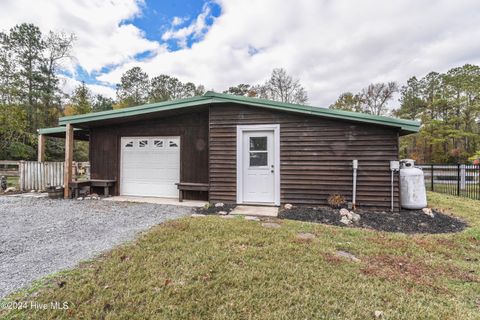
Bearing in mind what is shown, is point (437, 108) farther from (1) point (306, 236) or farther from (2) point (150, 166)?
(2) point (150, 166)

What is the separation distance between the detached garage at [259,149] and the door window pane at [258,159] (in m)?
0.03

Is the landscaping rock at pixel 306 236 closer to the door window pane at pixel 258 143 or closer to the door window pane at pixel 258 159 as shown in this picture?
the door window pane at pixel 258 159

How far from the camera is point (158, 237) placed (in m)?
3.25

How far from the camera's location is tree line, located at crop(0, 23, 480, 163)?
16.8 meters

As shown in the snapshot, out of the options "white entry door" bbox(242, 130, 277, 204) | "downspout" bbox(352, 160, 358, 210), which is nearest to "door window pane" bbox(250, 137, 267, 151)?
"white entry door" bbox(242, 130, 277, 204)

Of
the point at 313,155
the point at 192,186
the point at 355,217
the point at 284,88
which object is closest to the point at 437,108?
the point at 284,88

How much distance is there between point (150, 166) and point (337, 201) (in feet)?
17.8

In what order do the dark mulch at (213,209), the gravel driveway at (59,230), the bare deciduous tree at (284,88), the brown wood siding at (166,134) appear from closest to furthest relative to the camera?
the gravel driveway at (59,230) → the dark mulch at (213,209) → the brown wood siding at (166,134) → the bare deciduous tree at (284,88)

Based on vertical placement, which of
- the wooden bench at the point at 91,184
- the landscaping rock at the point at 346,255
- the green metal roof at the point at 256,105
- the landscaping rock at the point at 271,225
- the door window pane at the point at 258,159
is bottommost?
the landscaping rock at the point at 346,255

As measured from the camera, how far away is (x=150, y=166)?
23.6 ft

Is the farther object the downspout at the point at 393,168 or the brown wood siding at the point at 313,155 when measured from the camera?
the brown wood siding at the point at 313,155

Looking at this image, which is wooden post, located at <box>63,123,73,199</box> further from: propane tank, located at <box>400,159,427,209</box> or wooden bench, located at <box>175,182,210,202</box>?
propane tank, located at <box>400,159,427,209</box>

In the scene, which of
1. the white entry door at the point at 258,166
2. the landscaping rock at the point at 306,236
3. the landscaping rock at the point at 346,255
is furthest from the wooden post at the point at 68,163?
the landscaping rock at the point at 346,255

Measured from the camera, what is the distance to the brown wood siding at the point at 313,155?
525cm
